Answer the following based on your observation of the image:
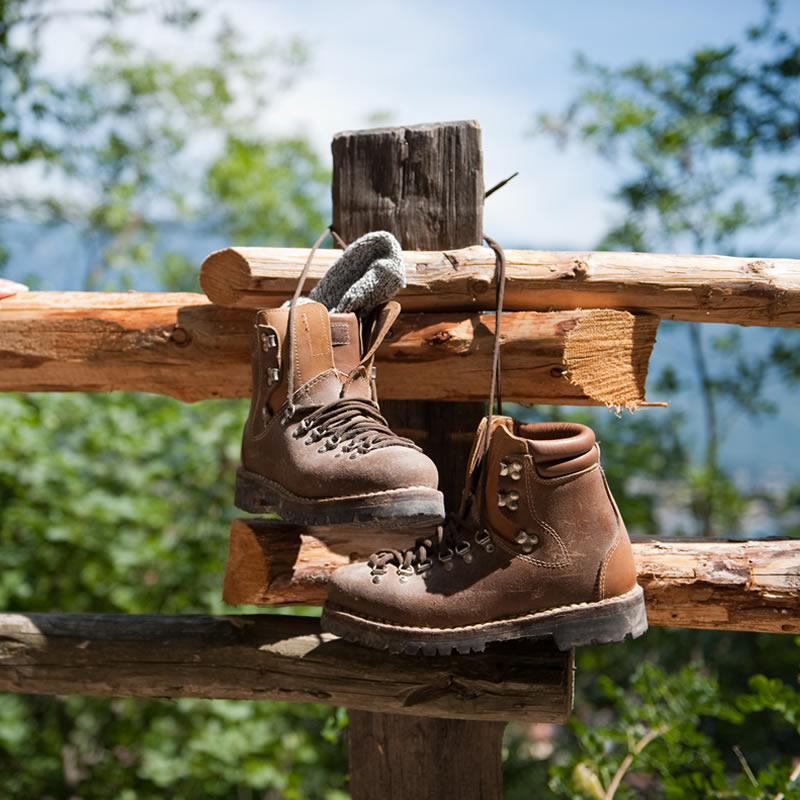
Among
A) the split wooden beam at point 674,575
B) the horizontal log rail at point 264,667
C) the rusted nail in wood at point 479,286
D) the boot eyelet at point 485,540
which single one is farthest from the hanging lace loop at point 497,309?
the horizontal log rail at point 264,667

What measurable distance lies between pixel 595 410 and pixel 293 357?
297 centimetres

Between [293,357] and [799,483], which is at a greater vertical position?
[293,357]

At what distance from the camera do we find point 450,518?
1.48 metres

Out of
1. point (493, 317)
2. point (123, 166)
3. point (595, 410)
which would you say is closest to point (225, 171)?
point (123, 166)

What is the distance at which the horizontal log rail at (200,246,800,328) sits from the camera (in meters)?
1.68

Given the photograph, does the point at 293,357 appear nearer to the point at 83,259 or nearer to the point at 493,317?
the point at 493,317

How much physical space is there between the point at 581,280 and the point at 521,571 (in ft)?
2.02

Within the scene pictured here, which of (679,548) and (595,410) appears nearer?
(679,548)

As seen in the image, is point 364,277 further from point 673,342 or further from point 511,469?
point 673,342

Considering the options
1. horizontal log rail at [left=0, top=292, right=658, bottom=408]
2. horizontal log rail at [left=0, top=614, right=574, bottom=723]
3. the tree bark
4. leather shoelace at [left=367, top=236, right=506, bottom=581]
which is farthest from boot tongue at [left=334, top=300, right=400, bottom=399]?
the tree bark

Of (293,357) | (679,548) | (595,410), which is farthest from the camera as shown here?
(595,410)

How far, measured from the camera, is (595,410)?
13.9ft

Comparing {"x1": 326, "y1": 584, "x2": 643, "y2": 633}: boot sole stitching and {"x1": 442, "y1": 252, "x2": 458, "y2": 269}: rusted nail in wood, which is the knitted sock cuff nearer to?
{"x1": 442, "y1": 252, "x2": 458, "y2": 269}: rusted nail in wood

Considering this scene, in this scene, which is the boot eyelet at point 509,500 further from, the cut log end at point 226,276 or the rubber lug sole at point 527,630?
the cut log end at point 226,276
